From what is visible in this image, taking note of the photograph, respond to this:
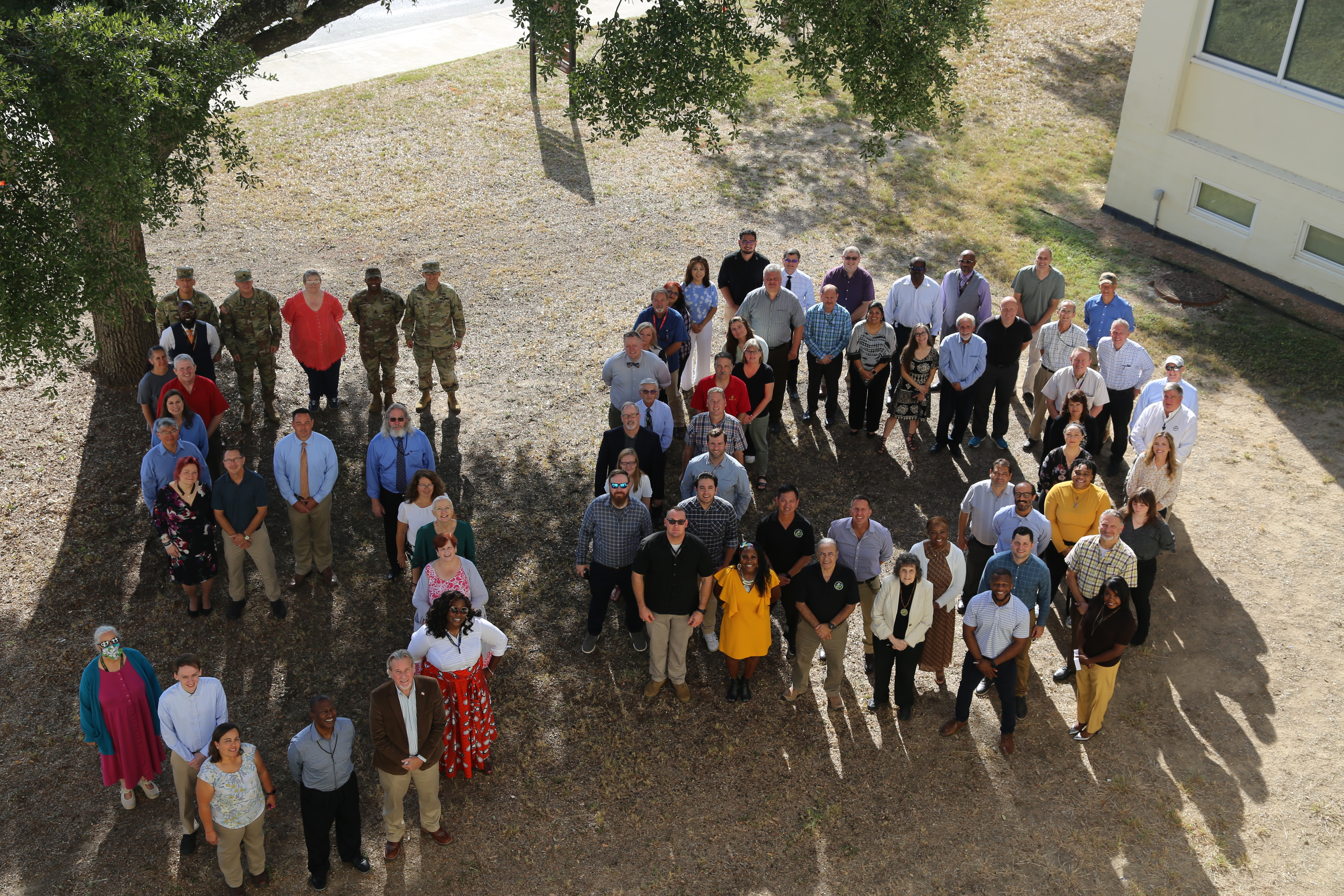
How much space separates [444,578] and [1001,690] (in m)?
4.26

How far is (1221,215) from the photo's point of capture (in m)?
15.6

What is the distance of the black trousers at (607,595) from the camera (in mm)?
8703

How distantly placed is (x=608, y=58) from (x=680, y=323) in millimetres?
2788

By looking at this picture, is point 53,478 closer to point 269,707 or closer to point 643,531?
point 269,707

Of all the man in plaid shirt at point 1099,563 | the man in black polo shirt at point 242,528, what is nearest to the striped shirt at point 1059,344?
the man in plaid shirt at point 1099,563

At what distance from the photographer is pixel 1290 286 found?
14719 mm

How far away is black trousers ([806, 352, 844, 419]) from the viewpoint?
11.9 meters

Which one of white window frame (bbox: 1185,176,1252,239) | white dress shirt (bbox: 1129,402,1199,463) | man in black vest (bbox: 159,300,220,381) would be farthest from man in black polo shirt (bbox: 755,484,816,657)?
white window frame (bbox: 1185,176,1252,239)

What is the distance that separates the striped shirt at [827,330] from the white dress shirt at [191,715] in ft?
22.9

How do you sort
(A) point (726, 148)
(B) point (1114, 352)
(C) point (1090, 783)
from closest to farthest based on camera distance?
(C) point (1090, 783) < (B) point (1114, 352) < (A) point (726, 148)

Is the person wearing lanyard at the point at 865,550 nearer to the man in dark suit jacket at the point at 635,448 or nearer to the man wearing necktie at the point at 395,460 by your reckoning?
the man in dark suit jacket at the point at 635,448

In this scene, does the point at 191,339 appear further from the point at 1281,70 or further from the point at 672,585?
the point at 1281,70

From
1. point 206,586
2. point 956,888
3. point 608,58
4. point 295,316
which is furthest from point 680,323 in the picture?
point 956,888

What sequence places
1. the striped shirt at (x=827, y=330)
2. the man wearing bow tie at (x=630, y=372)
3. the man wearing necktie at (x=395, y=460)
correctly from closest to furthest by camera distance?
the man wearing necktie at (x=395, y=460), the man wearing bow tie at (x=630, y=372), the striped shirt at (x=827, y=330)
